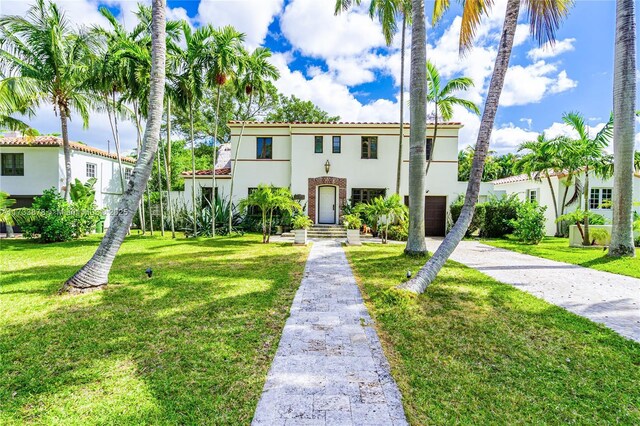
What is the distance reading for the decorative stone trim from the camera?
59.3 ft

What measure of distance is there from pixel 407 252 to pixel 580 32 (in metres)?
9.12

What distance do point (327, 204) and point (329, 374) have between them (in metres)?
15.6

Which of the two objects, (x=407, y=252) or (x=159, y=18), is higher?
(x=159, y=18)

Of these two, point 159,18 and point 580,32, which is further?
point 580,32

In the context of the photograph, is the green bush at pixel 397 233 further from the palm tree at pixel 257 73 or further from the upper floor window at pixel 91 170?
the upper floor window at pixel 91 170

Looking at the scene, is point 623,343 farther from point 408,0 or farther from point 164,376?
point 408,0

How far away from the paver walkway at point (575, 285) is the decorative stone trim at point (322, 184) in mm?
8477

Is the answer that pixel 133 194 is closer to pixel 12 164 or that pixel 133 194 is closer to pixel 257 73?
pixel 257 73

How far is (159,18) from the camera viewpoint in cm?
641

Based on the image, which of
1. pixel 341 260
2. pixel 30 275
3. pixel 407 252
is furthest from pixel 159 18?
pixel 407 252

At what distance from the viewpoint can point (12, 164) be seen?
19.2m

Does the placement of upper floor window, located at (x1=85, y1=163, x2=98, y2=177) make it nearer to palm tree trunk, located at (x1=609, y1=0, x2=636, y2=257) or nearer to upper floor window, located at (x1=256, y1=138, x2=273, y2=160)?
upper floor window, located at (x1=256, y1=138, x2=273, y2=160)

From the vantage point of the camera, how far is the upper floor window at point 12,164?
1911cm

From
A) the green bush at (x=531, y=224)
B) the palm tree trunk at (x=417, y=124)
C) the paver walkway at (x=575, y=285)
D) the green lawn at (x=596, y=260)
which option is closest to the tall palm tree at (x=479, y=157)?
the paver walkway at (x=575, y=285)
